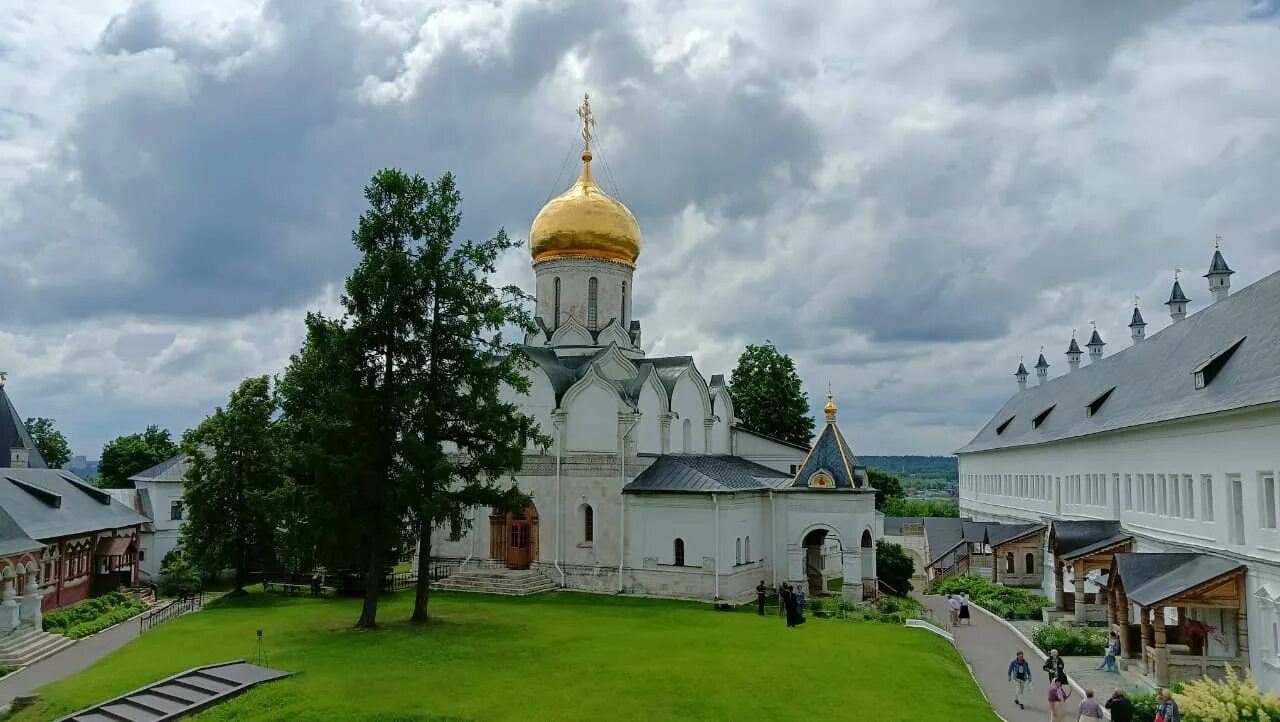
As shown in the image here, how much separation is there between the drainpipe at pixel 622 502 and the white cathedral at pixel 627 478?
→ 0.05 meters

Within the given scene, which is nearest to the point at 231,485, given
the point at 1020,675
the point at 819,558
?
the point at 819,558

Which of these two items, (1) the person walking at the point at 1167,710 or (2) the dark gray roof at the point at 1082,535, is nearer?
(1) the person walking at the point at 1167,710

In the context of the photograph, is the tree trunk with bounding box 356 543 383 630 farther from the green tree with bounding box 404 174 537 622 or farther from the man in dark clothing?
the man in dark clothing

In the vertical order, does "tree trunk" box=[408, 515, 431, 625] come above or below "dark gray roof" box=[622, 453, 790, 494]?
below

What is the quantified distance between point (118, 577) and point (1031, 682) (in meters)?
31.4

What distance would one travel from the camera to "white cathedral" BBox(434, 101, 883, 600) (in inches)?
1201

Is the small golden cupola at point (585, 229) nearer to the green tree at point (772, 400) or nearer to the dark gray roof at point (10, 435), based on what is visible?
the green tree at point (772, 400)

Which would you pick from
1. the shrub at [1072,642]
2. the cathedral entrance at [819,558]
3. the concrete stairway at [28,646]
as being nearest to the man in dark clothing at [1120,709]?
the shrub at [1072,642]

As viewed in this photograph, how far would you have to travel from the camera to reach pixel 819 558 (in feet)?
121

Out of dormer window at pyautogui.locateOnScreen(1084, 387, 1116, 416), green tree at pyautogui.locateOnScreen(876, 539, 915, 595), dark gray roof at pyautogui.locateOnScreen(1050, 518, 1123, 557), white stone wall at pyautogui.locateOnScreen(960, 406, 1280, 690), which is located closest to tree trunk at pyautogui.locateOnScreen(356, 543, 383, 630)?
green tree at pyautogui.locateOnScreen(876, 539, 915, 595)

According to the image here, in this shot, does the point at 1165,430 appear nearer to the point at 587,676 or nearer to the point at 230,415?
the point at 587,676

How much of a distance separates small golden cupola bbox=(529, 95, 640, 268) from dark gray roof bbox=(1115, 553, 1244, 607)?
69.4 feet

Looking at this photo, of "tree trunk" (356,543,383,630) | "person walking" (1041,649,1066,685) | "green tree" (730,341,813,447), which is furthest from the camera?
"green tree" (730,341,813,447)

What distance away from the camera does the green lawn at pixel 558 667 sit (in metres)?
16.0
